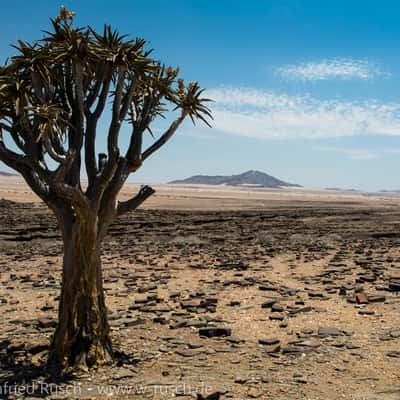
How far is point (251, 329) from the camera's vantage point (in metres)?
9.29

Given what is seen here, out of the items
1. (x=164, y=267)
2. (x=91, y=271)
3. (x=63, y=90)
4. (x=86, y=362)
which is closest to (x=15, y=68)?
(x=63, y=90)

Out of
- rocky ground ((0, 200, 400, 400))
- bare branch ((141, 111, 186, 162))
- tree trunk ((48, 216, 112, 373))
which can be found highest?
bare branch ((141, 111, 186, 162))

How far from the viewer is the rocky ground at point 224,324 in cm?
641

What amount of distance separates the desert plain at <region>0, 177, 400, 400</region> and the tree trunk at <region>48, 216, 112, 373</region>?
32cm

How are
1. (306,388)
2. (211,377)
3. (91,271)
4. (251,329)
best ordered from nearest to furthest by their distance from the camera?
(306,388) < (211,377) < (91,271) < (251,329)

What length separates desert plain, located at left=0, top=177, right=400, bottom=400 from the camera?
21.0 feet

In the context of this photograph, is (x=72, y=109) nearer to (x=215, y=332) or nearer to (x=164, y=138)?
(x=164, y=138)

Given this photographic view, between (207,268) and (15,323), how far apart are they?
8.29 meters

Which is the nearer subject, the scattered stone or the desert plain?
the desert plain

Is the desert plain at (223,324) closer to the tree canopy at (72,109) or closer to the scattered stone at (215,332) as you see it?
the scattered stone at (215,332)

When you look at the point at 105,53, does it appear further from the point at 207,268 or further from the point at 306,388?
the point at 207,268

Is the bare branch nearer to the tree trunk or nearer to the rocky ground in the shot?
the tree trunk

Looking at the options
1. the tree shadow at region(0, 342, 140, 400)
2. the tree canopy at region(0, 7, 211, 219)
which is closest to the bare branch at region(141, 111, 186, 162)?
the tree canopy at region(0, 7, 211, 219)

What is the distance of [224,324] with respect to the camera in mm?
9648
